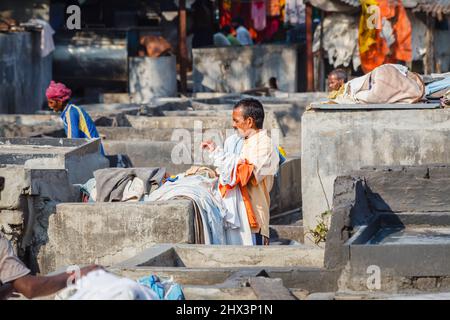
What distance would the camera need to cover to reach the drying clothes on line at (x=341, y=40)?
77.4 ft

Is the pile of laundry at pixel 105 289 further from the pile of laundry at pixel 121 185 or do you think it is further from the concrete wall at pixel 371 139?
the concrete wall at pixel 371 139

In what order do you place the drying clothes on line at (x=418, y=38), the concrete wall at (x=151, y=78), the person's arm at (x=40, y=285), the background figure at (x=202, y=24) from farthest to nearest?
the background figure at (x=202, y=24), the drying clothes on line at (x=418, y=38), the concrete wall at (x=151, y=78), the person's arm at (x=40, y=285)

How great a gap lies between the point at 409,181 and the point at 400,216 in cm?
39

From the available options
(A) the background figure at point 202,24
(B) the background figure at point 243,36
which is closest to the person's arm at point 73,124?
(A) the background figure at point 202,24

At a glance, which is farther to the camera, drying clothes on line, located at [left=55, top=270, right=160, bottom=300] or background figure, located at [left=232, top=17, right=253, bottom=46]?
background figure, located at [left=232, top=17, right=253, bottom=46]

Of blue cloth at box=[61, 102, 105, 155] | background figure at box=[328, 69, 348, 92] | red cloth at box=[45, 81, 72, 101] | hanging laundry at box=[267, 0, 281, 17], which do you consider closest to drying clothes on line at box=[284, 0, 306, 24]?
hanging laundry at box=[267, 0, 281, 17]

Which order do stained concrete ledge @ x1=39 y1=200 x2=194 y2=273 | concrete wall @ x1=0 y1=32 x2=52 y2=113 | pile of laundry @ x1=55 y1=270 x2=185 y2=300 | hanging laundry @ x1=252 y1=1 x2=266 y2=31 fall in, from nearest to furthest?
pile of laundry @ x1=55 y1=270 x2=185 y2=300, stained concrete ledge @ x1=39 y1=200 x2=194 y2=273, concrete wall @ x1=0 y1=32 x2=52 y2=113, hanging laundry @ x1=252 y1=1 x2=266 y2=31

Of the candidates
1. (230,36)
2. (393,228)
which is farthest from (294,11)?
(393,228)

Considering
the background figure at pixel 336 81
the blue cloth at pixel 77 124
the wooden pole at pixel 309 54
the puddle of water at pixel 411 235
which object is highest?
the wooden pole at pixel 309 54

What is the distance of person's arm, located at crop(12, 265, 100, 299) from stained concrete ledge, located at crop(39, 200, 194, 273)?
262 cm

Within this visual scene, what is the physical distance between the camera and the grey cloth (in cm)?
1001

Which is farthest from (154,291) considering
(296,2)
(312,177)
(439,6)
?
(296,2)

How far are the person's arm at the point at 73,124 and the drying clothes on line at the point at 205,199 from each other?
99.2 inches

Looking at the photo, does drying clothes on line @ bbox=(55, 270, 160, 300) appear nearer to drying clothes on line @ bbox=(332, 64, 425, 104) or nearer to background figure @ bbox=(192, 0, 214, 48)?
drying clothes on line @ bbox=(332, 64, 425, 104)
